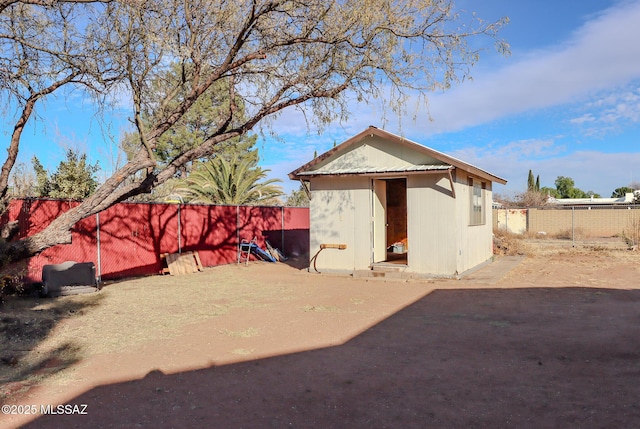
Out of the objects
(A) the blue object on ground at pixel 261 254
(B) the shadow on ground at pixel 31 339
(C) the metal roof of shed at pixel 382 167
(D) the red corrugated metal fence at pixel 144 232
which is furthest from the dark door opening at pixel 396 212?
(B) the shadow on ground at pixel 31 339

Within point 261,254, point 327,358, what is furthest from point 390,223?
→ point 327,358

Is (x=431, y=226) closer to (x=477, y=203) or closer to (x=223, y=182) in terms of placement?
(x=477, y=203)

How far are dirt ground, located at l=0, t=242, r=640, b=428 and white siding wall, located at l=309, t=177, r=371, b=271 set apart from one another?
2.47 metres

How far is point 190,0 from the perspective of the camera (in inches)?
344

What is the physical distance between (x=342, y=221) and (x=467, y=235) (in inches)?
139

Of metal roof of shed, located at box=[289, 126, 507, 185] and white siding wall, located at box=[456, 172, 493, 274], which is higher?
metal roof of shed, located at box=[289, 126, 507, 185]

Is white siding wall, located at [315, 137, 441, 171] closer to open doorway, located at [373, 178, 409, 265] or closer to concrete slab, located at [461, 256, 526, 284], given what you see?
open doorway, located at [373, 178, 409, 265]

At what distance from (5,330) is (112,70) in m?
5.33

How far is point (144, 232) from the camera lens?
12.9 metres

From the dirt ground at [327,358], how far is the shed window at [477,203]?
3.56 meters

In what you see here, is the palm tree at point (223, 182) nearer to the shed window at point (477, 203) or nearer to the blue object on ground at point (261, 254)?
the blue object on ground at point (261, 254)

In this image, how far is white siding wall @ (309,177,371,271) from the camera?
40.7 feet

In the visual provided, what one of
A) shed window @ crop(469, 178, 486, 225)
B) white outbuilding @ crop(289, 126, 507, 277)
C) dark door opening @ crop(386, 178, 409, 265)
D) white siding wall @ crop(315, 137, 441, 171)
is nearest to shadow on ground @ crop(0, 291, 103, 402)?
white outbuilding @ crop(289, 126, 507, 277)

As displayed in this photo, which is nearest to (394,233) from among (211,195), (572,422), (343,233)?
(343,233)
